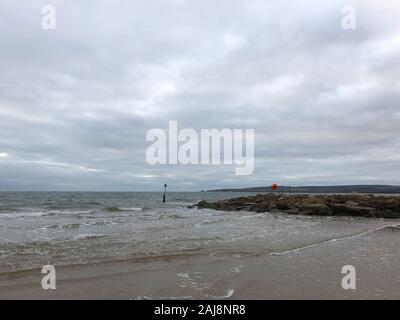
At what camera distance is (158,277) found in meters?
9.54

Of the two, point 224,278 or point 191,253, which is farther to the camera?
point 191,253

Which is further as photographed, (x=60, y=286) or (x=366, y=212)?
(x=366, y=212)

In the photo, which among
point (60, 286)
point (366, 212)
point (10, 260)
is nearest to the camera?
point (60, 286)

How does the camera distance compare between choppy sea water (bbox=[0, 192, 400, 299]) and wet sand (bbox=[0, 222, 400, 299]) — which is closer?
wet sand (bbox=[0, 222, 400, 299])

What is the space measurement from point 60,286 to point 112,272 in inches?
68.4

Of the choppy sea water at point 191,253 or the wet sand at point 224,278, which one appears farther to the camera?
the choppy sea water at point 191,253
